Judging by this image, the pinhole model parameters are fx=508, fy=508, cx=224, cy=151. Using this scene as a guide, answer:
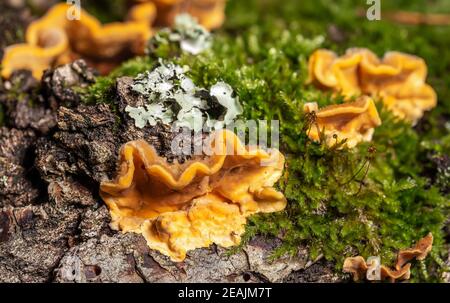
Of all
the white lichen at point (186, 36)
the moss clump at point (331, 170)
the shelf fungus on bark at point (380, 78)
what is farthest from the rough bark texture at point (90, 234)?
the shelf fungus on bark at point (380, 78)

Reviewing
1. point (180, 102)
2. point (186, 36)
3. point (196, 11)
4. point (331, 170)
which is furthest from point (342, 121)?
point (196, 11)

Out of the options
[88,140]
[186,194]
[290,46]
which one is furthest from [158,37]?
[186,194]

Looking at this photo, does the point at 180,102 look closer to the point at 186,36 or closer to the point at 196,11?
the point at 186,36

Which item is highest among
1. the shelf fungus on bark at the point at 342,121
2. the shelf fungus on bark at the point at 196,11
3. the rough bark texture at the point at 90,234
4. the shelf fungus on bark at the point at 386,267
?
the shelf fungus on bark at the point at 196,11

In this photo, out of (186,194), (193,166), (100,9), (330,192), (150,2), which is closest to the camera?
(193,166)

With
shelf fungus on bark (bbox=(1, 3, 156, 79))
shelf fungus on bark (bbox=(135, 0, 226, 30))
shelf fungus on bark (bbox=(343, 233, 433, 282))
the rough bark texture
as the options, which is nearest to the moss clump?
shelf fungus on bark (bbox=(343, 233, 433, 282))

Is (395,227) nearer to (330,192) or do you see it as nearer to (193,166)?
(330,192)

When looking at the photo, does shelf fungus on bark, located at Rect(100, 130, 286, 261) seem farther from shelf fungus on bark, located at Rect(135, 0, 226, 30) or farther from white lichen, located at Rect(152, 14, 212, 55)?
shelf fungus on bark, located at Rect(135, 0, 226, 30)

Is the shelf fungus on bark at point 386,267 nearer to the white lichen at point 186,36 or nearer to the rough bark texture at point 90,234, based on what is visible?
the rough bark texture at point 90,234
